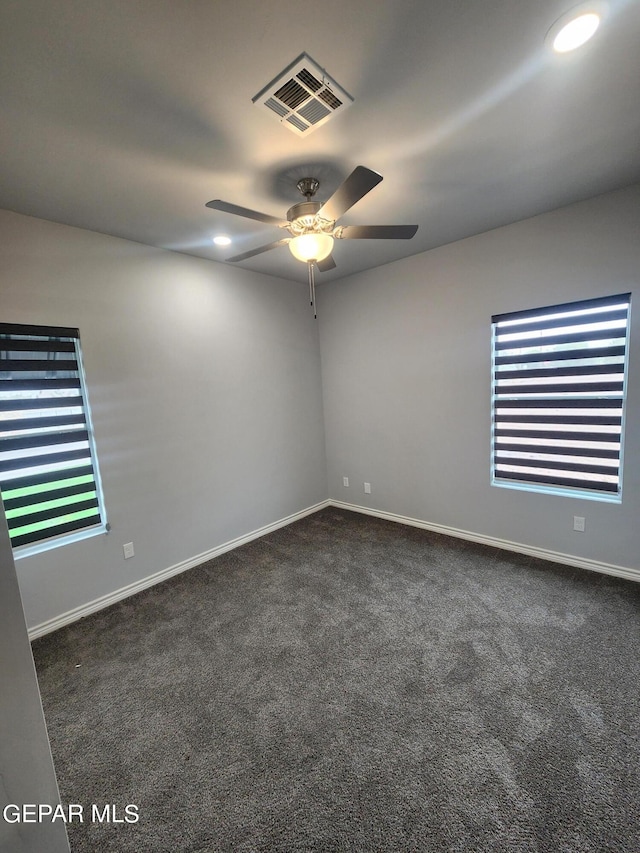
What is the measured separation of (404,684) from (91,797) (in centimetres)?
139

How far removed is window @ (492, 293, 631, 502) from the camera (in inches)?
99.0

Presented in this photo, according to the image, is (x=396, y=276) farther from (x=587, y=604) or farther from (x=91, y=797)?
(x=91, y=797)

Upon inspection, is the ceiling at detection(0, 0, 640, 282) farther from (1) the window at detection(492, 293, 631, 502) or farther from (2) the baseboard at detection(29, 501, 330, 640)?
(2) the baseboard at detection(29, 501, 330, 640)

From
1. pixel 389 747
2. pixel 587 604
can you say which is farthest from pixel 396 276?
pixel 389 747

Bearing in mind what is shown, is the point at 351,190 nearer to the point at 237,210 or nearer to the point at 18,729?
the point at 237,210

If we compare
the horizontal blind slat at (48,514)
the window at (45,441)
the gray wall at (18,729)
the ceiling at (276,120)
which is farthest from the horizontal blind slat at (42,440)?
the gray wall at (18,729)

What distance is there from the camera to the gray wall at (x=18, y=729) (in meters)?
0.83

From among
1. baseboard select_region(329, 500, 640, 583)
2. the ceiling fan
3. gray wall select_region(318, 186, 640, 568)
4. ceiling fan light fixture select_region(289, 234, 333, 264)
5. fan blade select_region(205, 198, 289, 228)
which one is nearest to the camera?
fan blade select_region(205, 198, 289, 228)

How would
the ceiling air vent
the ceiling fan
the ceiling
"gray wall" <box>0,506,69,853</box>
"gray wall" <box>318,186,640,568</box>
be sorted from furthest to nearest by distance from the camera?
"gray wall" <box>318,186,640,568</box> → the ceiling fan → the ceiling air vent → the ceiling → "gray wall" <box>0,506,69,853</box>

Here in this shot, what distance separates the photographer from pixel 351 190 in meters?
1.54

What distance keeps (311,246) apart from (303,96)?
60 cm

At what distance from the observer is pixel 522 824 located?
1.20 meters

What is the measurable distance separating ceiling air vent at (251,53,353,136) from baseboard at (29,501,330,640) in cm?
313

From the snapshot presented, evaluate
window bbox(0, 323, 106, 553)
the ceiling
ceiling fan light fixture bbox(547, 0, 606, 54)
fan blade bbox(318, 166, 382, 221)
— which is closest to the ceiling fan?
fan blade bbox(318, 166, 382, 221)
